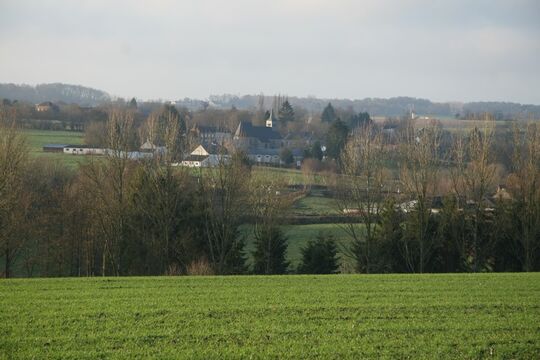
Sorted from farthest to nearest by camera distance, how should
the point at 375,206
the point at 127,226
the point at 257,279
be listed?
1. the point at 375,206
2. the point at 127,226
3. the point at 257,279

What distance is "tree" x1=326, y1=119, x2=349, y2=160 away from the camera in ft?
227

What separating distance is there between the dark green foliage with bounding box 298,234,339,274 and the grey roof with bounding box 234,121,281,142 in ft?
230

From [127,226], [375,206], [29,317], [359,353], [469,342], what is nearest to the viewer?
[359,353]

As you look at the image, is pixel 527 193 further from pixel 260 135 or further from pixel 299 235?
pixel 260 135

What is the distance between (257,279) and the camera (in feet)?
58.1

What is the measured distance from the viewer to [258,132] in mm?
100125

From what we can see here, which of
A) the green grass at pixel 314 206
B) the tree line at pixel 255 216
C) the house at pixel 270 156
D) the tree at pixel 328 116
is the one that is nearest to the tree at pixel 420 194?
the tree line at pixel 255 216

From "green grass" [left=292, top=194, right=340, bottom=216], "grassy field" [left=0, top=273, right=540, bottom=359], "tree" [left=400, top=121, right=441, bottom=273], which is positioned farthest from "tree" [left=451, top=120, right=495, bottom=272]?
"green grass" [left=292, top=194, right=340, bottom=216]

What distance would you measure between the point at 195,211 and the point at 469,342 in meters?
19.0

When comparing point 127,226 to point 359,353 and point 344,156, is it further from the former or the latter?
point 359,353

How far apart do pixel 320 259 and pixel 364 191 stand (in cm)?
450

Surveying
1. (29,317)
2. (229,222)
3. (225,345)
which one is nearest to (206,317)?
(225,345)

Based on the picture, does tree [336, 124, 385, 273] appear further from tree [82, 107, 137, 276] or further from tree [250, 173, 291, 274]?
tree [82, 107, 137, 276]

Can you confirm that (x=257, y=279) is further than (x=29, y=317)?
Yes
